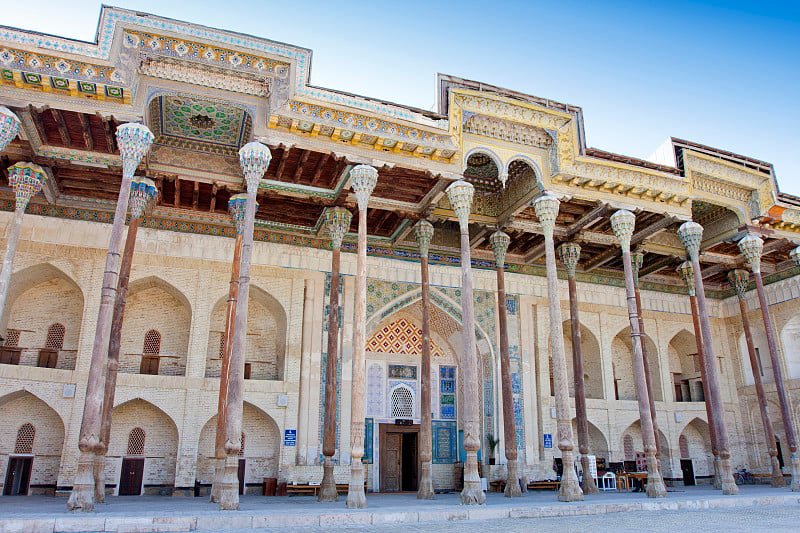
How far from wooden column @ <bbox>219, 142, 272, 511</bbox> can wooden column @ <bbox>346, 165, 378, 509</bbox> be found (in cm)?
157

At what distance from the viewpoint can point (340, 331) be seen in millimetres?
13938

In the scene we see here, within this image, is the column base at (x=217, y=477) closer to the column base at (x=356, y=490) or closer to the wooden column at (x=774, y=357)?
the column base at (x=356, y=490)

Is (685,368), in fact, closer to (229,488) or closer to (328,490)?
(328,490)

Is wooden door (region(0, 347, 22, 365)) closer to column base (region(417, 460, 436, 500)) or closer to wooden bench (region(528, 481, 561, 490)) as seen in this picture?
column base (region(417, 460, 436, 500))

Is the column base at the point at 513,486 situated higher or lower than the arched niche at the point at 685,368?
lower

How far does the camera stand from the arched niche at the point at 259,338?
13.8 meters

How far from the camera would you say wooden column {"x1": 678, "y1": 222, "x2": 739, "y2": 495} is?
11527 millimetres

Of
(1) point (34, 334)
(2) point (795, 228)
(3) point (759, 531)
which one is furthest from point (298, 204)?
(2) point (795, 228)

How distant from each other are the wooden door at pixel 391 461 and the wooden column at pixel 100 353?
7.04 metres

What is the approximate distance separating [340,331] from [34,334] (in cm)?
628

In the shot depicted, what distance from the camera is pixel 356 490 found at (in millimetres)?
8719

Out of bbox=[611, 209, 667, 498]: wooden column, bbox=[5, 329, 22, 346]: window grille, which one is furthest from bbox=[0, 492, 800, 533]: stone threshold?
bbox=[5, 329, 22, 346]: window grille

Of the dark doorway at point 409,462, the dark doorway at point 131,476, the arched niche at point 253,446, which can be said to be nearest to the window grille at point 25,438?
the dark doorway at point 131,476

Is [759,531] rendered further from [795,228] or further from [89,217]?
[89,217]
